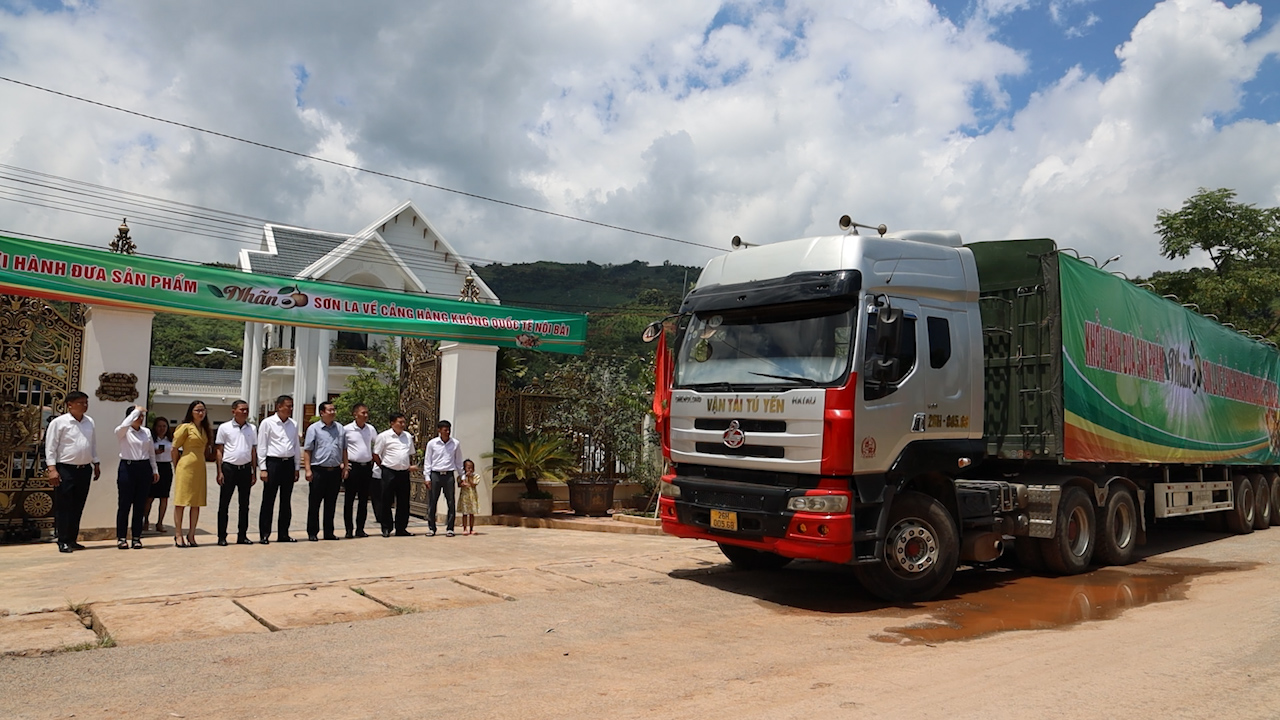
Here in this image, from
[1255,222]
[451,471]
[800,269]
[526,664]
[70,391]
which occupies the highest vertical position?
[1255,222]

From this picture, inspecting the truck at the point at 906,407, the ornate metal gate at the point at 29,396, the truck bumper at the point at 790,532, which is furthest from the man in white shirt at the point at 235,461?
the truck bumper at the point at 790,532

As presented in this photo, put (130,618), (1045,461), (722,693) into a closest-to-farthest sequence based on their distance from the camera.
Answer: (722,693)
(130,618)
(1045,461)

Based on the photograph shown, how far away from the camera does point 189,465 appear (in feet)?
32.8

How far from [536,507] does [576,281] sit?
236ft

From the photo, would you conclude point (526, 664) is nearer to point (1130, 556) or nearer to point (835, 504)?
point (835, 504)

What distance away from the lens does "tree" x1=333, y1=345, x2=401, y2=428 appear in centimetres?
2138

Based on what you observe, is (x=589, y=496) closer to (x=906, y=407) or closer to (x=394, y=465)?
(x=394, y=465)

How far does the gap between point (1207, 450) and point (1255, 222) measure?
63.3 ft

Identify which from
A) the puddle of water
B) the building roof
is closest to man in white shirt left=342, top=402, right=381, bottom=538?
the puddle of water

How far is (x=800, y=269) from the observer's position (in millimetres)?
7625

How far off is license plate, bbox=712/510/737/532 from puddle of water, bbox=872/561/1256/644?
1527 millimetres

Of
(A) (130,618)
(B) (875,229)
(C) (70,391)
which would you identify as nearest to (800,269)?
(B) (875,229)

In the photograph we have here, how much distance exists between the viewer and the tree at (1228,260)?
26.1 m

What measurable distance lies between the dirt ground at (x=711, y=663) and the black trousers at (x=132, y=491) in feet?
16.0
